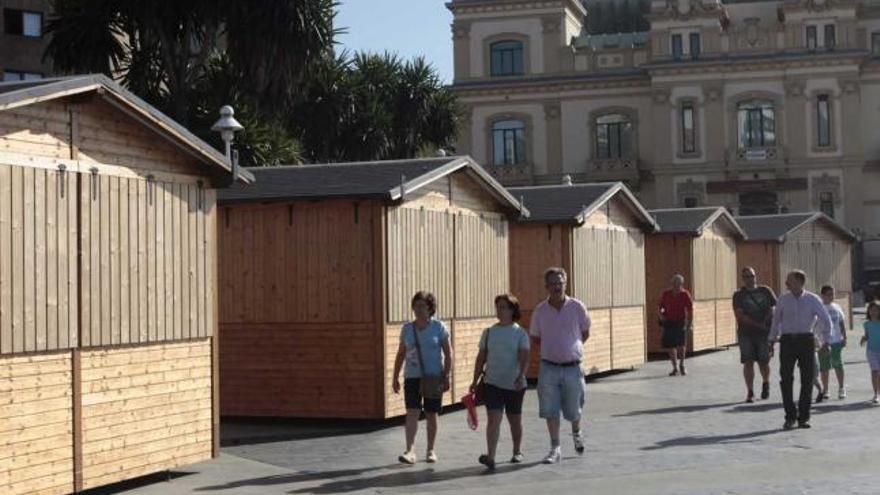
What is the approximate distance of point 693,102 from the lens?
215 ft

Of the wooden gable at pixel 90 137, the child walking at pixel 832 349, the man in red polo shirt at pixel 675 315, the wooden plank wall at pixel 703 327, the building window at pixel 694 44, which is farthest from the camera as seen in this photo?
the building window at pixel 694 44

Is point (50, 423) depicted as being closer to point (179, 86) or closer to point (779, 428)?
point (779, 428)

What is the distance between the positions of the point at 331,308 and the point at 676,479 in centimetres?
576

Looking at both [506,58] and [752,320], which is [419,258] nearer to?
[752,320]

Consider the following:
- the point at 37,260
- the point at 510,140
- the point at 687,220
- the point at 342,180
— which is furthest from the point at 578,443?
the point at 510,140

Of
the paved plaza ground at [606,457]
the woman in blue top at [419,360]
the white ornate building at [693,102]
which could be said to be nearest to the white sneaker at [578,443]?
the paved plaza ground at [606,457]

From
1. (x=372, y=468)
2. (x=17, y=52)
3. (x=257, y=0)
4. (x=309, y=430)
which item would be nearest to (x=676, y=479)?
(x=372, y=468)

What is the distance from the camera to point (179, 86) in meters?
29.0

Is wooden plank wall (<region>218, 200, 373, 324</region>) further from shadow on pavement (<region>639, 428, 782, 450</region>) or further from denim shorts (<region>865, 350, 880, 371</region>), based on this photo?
denim shorts (<region>865, 350, 880, 371</region>)

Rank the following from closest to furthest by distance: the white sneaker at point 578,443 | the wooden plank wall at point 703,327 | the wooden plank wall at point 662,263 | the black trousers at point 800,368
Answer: the white sneaker at point 578,443 → the black trousers at point 800,368 → the wooden plank wall at point 662,263 → the wooden plank wall at point 703,327

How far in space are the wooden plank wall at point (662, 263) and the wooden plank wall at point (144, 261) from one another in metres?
17.7

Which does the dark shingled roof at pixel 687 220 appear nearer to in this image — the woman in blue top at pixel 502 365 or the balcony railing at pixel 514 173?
the woman in blue top at pixel 502 365

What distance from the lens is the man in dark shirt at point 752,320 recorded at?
18859mm

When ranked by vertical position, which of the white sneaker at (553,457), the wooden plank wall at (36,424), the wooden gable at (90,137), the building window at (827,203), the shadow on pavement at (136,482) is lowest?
the shadow on pavement at (136,482)
